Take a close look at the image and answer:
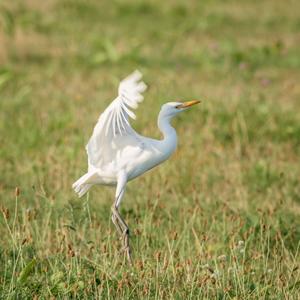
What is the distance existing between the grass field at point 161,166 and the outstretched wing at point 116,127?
0.35m

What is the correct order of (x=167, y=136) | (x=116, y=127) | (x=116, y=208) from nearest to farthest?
1. (x=116, y=127)
2. (x=167, y=136)
3. (x=116, y=208)

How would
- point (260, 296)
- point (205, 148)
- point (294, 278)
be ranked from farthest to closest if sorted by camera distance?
point (205, 148) → point (294, 278) → point (260, 296)

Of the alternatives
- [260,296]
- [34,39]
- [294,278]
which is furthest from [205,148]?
[34,39]

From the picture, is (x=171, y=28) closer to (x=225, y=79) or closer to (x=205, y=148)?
(x=225, y=79)

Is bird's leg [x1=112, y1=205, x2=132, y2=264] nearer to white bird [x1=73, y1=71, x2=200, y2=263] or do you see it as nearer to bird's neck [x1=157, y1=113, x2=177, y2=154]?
white bird [x1=73, y1=71, x2=200, y2=263]

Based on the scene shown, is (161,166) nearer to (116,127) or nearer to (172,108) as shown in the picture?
(172,108)

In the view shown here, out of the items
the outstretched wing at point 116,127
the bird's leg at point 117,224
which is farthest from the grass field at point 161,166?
the outstretched wing at point 116,127

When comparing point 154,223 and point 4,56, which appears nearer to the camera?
point 154,223

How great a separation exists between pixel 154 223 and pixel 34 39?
7.72 metres

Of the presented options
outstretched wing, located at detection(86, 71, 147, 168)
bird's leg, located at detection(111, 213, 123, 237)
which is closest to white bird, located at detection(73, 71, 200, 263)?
outstretched wing, located at detection(86, 71, 147, 168)

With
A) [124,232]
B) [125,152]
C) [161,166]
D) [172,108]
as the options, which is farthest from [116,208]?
[161,166]

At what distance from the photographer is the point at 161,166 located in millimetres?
7375

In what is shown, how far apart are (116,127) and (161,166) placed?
2277 mm

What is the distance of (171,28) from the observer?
Answer: 50.0 feet
